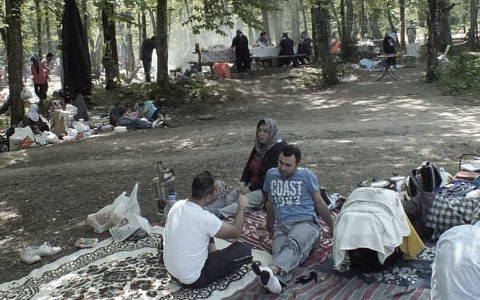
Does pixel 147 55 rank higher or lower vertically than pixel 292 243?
higher


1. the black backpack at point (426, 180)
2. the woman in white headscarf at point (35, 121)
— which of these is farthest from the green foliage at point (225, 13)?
the black backpack at point (426, 180)

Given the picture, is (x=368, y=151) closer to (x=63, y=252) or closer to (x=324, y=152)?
(x=324, y=152)

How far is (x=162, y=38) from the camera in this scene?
1459 cm

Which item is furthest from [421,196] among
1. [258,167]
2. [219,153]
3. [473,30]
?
[473,30]

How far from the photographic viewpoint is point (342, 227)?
4129 millimetres

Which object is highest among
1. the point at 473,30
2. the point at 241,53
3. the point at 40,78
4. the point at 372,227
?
the point at 473,30

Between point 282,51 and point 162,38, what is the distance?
669cm

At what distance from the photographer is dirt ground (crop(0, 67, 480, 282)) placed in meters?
6.38

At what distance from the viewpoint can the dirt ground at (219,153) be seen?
638 cm

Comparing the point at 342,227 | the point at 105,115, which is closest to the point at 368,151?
the point at 342,227

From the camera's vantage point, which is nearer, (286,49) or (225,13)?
(225,13)

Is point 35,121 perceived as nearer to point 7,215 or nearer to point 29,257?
point 7,215

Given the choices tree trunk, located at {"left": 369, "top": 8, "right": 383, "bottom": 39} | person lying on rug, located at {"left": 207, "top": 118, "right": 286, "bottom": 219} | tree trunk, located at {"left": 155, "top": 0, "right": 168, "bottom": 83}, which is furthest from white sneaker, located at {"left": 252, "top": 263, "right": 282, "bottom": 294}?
tree trunk, located at {"left": 369, "top": 8, "right": 383, "bottom": 39}

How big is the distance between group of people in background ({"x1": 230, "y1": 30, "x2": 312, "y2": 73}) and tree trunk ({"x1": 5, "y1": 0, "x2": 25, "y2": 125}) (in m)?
7.94
